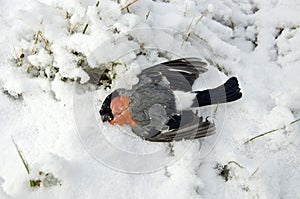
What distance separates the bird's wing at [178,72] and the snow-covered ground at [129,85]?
0.31 ft

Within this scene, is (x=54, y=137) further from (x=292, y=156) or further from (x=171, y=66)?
(x=292, y=156)

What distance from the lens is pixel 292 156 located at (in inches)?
108

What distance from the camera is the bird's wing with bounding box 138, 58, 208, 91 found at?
2.91 meters

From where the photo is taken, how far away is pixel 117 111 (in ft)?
8.89

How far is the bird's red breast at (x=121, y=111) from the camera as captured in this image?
2.72 metres

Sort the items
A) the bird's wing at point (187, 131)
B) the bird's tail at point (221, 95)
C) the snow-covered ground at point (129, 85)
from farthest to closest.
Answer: the bird's tail at point (221, 95) → the bird's wing at point (187, 131) → the snow-covered ground at point (129, 85)

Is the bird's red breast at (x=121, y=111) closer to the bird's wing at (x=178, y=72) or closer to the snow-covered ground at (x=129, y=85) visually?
the snow-covered ground at (x=129, y=85)

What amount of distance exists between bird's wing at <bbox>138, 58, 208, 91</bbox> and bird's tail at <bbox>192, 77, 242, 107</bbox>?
0.16 m

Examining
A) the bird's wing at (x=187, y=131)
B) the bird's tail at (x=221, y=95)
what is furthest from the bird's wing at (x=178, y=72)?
the bird's wing at (x=187, y=131)

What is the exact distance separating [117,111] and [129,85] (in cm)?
23

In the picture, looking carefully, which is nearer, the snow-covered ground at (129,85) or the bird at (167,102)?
the snow-covered ground at (129,85)

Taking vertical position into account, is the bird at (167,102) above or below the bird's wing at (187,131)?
above

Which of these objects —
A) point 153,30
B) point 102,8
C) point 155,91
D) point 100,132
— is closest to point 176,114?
point 155,91

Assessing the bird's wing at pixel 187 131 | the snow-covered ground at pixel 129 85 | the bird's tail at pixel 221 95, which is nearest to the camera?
the snow-covered ground at pixel 129 85
